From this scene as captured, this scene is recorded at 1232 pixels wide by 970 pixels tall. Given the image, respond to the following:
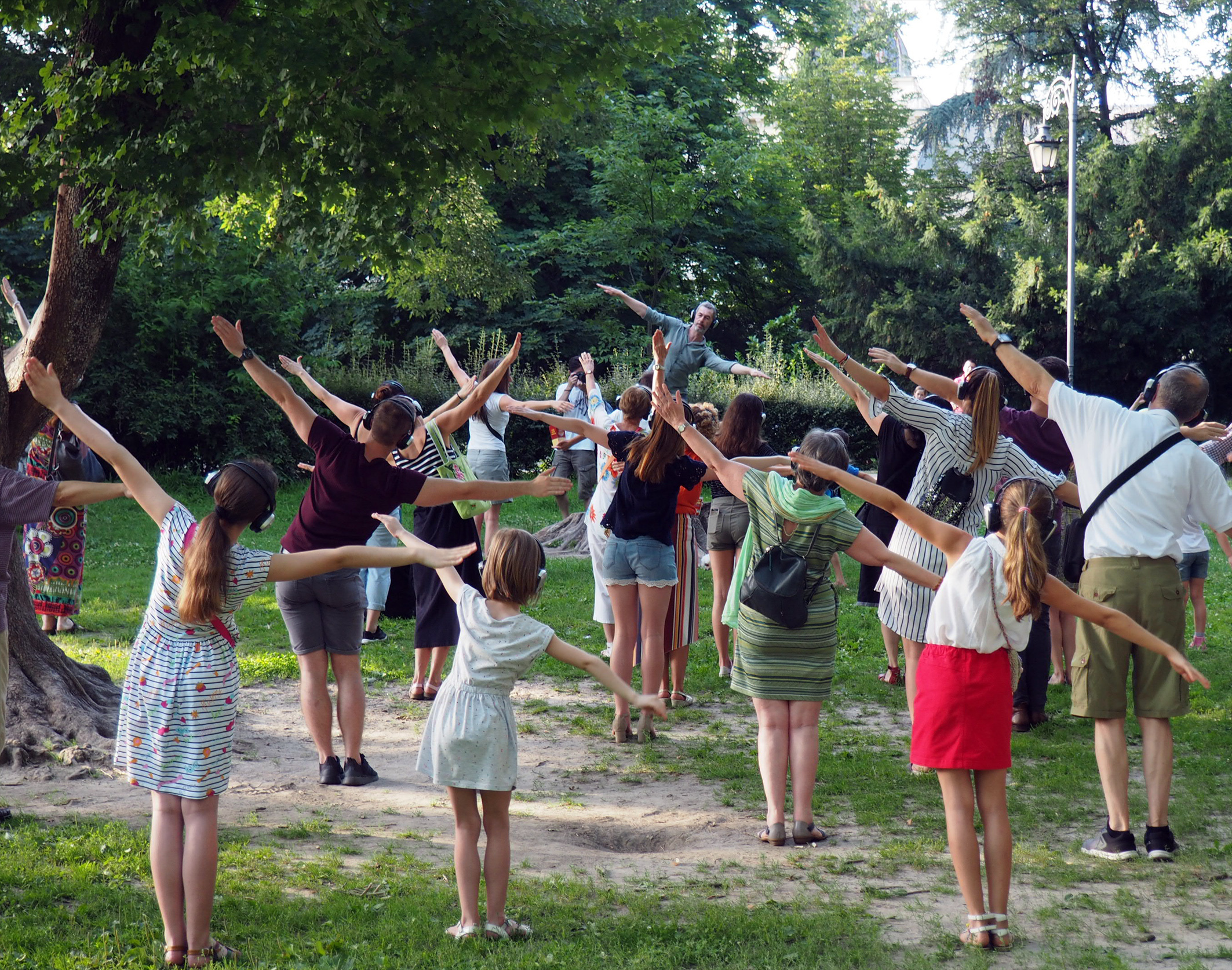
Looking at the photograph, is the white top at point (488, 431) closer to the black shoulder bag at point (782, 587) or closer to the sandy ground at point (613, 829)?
the sandy ground at point (613, 829)

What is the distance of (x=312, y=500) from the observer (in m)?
5.82

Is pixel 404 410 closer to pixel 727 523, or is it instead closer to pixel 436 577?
pixel 436 577

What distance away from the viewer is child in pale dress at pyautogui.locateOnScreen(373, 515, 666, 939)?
13.2 feet

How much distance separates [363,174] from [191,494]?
14215mm

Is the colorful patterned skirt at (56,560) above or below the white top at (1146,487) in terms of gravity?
below

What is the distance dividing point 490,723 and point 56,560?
21.7 ft

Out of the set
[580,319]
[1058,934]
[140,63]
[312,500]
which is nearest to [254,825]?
[312,500]

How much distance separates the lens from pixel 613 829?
18.1ft

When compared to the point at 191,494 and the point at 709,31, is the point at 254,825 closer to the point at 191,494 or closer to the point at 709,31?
the point at 191,494

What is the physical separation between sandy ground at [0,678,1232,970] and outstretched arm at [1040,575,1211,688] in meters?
0.95

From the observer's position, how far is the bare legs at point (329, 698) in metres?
5.94

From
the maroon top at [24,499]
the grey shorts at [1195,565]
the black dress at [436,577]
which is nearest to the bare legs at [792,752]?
the black dress at [436,577]

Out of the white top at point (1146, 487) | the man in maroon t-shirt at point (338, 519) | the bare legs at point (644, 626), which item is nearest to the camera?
the white top at point (1146, 487)

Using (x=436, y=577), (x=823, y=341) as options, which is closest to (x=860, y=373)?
(x=823, y=341)
